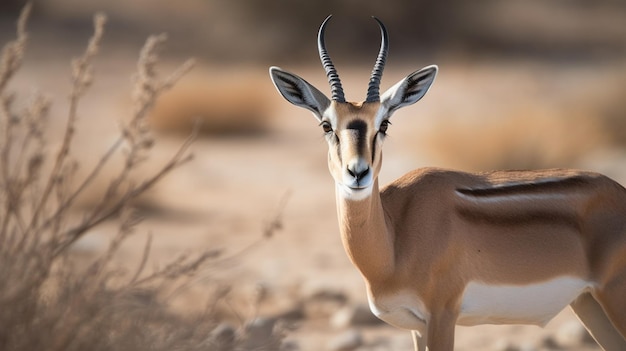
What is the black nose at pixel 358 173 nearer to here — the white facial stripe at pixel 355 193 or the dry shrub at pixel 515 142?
the white facial stripe at pixel 355 193

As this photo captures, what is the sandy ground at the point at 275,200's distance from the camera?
313 inches

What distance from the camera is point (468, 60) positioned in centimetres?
2206

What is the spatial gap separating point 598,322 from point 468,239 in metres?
0.84

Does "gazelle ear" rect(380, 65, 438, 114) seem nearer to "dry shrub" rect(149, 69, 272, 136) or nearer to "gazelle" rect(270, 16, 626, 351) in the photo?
"gazelle" rect(270, 16, 626, 351)

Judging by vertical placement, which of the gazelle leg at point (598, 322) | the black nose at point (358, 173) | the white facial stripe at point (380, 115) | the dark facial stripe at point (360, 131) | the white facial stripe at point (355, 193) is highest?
the white facial stripe at point (380, 115)

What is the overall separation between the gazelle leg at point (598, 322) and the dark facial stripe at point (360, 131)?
4.96 feet

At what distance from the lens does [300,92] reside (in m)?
5.35

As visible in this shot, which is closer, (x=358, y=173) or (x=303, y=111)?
(x=358, y=173)

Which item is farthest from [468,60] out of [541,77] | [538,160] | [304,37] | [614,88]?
[538,160]

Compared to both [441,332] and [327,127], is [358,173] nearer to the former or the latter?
[327,127]

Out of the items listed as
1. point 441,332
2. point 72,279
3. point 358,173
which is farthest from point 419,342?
point 72,279

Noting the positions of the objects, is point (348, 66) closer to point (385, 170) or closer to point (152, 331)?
point (385, 170)

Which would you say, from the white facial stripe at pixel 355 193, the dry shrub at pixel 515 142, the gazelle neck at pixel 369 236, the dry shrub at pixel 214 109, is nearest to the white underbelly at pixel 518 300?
the gazelle neck at pixel 369 236

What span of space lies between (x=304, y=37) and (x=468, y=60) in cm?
474
